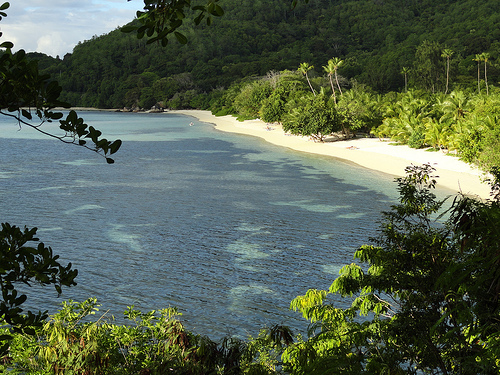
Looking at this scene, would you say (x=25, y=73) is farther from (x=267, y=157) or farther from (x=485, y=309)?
(x=267, y=157)

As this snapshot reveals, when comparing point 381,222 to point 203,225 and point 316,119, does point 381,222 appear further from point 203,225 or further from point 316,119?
point 316,119

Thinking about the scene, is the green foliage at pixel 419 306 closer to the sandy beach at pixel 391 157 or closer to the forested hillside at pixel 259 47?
the sandy beach at pixel 391 157

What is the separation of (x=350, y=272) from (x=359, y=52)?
143 meters

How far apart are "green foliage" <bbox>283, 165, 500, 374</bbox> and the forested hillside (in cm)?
9967

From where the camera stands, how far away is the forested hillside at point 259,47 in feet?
404

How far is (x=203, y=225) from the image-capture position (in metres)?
22.9

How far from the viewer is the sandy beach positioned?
27948 millimetres

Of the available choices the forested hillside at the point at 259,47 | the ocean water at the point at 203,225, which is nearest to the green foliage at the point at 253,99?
the ocean water at the point at 203,225

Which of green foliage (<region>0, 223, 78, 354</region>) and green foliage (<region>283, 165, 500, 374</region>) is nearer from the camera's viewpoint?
green foliage (<region>0, 223, 78, 354</region>)

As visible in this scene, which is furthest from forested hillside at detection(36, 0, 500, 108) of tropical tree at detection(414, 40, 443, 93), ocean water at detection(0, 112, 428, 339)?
ocean water at detection(0, 112, 428, 339)

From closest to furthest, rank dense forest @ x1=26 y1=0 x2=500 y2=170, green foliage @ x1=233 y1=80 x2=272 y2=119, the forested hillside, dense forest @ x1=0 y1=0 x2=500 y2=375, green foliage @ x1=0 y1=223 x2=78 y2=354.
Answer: green foliage @ x1=0 y1=223 x2=78 y2=354 → dense forest @ x1=0 y1=0 x2=500 y2=375 → dense forest @ x1=26 y1=0 x2=500 y2=170 → green foliage @ x1=233 y1=80 x2=272 y2=119 → the forested hillside

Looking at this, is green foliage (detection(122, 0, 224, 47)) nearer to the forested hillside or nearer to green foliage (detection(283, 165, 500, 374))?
green foliage (detection(283, 165, 500, 374))

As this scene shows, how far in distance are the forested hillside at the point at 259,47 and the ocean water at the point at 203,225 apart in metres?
75.0

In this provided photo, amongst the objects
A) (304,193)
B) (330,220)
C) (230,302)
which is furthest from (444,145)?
(230,302)
